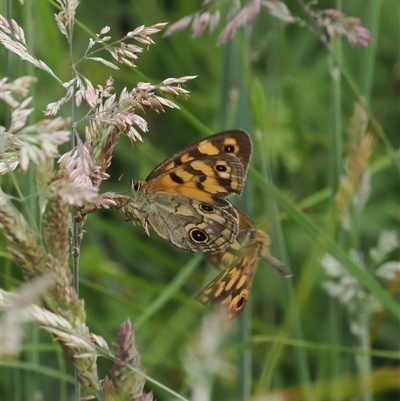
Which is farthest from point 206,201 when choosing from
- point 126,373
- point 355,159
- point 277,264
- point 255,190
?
point 255,190

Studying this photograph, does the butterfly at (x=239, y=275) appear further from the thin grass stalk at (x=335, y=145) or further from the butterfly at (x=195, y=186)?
the thin grass stalk at (x=335, y=145)

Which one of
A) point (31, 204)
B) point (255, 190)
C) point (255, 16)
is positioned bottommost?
point (255, 190)

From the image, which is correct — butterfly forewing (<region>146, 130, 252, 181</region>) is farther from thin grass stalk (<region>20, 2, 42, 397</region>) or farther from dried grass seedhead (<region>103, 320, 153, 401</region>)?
dried grass seedhead (<region>103, 320, 153, 401</region>)

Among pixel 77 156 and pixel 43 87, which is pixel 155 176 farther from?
pixel 43 87

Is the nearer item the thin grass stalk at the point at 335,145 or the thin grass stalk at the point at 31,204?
the thin grass stalk at the point at 31,204

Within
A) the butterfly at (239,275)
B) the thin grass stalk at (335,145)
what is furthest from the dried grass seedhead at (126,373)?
the thin grass stalk at (335,145)

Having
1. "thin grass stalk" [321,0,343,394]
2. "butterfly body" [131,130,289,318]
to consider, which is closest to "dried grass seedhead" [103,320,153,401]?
"butterfly body" [131,130,289,318]

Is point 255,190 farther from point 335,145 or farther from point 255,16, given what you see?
point 255,16
